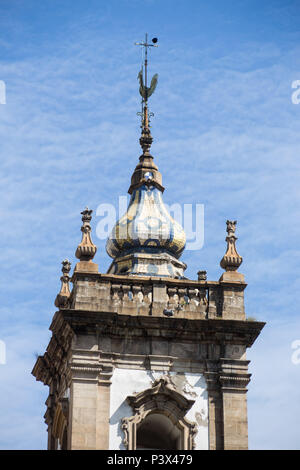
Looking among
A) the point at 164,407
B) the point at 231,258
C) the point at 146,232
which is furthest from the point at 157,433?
the point at 146,232

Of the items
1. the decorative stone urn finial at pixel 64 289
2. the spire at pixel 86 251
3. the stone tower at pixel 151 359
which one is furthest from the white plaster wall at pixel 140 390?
the decorative stone urn finial at pixel 64 289

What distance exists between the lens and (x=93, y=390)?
1252 inches

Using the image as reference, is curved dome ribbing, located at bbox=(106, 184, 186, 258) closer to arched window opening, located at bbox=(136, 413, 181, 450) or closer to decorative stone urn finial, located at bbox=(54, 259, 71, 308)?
decorative stone urn finial, located at bbox=(54, 259, 71, 308)

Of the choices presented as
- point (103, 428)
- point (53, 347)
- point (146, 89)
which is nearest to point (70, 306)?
point (53, 347)

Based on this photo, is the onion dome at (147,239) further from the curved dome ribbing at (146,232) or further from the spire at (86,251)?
the spire at (86,251)

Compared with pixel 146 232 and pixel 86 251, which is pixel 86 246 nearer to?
pixel 86 251

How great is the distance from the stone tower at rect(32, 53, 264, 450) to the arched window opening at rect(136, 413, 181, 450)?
0.03 meters

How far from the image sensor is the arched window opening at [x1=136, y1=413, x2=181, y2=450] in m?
32.4

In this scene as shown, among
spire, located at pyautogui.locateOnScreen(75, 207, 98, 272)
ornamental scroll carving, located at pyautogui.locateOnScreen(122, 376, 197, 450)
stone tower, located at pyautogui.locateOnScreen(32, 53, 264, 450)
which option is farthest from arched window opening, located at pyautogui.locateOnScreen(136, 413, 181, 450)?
spire, located at pyautogui.locateOnScreen(75, 207, 98, 272)

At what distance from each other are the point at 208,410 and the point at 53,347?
4990mm

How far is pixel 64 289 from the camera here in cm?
3681

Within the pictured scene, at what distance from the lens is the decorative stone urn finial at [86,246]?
109 feet

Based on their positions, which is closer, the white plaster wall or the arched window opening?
the white plaster wall

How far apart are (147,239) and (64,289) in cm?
293
